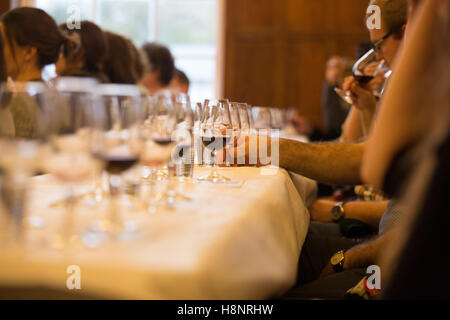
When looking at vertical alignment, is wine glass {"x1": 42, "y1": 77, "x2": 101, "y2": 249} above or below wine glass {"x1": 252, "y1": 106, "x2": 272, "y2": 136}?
above

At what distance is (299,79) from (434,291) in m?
6.88

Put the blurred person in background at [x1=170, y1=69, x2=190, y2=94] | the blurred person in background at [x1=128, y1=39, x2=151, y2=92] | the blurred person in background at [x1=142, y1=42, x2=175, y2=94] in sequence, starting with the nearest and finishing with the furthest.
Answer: the blurred person in background at [x1=128, y1=39, x2=151, y2=92] → the blurred person in background at [x1=142, y1=42, x2=175, y2=94] → the blurred person in background at [x1=170, y1=69, x2=190, y2=94]

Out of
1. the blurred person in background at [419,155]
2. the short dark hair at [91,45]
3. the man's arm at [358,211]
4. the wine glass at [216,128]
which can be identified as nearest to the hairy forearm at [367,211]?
the man's arm at [358,211]

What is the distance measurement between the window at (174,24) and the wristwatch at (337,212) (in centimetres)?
557

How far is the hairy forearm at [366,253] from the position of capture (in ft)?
4.84

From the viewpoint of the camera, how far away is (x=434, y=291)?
0.81 meters

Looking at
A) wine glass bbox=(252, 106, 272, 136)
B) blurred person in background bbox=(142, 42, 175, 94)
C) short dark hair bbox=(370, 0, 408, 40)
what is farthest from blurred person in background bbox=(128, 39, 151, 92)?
short dark hair bbox=(370, 0, 408, 40)

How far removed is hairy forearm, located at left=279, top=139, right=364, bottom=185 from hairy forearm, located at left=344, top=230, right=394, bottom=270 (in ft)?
0.86

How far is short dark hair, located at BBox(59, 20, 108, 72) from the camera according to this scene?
314 cm

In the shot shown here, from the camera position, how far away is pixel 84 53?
3.14 m

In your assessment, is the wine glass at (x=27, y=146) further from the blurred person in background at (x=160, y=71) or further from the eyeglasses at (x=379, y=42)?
the blurred person in background at (x=160, y=71)

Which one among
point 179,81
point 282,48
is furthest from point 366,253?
point 282,48

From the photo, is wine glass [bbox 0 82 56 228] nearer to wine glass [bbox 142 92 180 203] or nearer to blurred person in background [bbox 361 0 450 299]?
wine glass [bbox 142 92 180 203]
